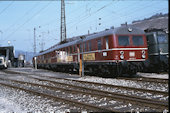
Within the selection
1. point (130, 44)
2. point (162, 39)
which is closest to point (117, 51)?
point (130, 44)

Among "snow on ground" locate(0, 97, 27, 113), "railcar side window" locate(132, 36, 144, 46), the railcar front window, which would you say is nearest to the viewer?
"snow on ground" locate(0, 97, 27, 113)

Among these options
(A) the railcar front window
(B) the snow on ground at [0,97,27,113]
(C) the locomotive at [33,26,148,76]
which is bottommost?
(B) the snow on ground at [0,97,27,113]

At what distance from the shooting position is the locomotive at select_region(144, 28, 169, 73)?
1721 cm

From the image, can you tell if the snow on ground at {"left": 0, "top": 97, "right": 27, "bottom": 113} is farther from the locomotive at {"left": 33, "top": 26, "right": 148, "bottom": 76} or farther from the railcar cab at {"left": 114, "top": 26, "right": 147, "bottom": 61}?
the railcar cab at {"left": 114, "top": 26, "right": 147, "bottom": 61}

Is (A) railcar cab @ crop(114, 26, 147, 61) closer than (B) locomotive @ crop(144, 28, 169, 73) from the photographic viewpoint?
Yes

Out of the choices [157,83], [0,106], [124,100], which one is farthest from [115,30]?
[0,106]

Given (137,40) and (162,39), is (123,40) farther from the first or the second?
(162,39)

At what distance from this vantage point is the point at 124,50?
14.0 m

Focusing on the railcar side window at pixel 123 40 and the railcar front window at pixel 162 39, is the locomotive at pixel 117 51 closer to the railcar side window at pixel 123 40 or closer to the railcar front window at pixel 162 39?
the railcar side window at pixel 123 40

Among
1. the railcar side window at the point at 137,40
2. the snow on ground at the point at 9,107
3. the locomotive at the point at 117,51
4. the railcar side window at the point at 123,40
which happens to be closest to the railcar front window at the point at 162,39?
the locomotive at the point at 117,51

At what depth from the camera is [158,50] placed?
17.3 metres

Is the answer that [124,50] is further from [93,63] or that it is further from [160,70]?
[160,70]

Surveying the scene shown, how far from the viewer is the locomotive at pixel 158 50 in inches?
677

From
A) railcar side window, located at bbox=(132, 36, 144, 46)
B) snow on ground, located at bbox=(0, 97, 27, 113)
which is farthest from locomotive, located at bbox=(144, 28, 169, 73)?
snow on ground, located at bbox=(0, 97, 27, 113)
